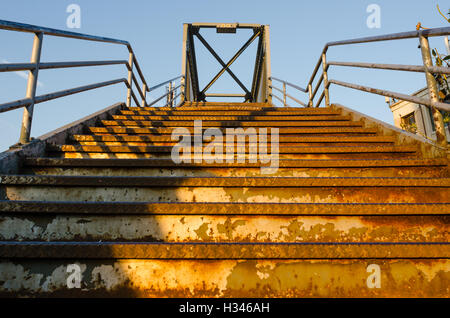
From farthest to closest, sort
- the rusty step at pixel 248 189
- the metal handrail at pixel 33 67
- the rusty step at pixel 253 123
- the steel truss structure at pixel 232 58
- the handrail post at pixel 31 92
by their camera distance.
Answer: the steel truss structure at pixel 232 58, the rusty step at pixel 253 123, the handrail post at pixel 31 92, the metal handrail at pixel 33 67, the rusty step at pixel 248 189

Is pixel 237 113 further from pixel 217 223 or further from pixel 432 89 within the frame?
pixel 217 223

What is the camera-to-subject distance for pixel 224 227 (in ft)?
4.08

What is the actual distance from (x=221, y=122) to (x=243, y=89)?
272 inches

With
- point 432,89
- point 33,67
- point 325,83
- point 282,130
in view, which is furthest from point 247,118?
point 33,67

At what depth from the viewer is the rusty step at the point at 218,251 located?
933 millimetres

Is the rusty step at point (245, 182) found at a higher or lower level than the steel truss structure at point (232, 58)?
lower

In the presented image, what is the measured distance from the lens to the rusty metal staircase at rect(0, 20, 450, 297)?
920mm

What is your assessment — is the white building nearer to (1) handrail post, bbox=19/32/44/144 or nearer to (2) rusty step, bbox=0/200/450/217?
(2) rusty step, bbox=0/200/450/217

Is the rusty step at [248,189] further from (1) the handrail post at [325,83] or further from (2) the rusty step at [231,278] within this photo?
(1) the handrail post at [325,83]

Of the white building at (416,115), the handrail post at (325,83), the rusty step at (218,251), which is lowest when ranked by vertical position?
the rusty step at (218,251)

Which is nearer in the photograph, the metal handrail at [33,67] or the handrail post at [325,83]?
the metal handrail at [33,67]

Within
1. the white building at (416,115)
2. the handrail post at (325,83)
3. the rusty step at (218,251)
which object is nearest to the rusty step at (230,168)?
the rusty step at (218,251)
